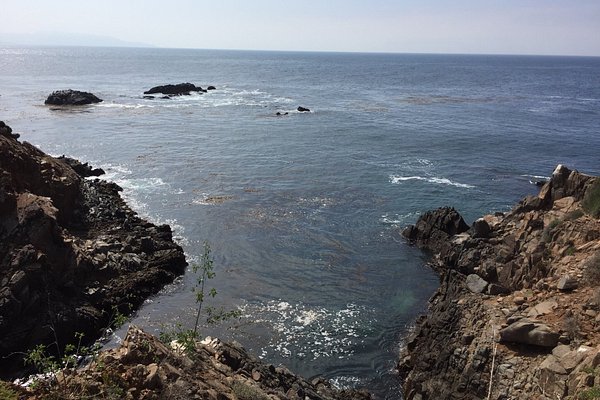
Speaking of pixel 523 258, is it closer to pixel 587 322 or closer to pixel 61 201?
pixel 587 322

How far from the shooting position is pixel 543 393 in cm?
1578

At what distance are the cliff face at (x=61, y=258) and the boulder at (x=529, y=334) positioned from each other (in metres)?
18.3

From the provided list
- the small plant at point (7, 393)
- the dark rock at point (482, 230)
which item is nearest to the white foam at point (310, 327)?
the dark rock at point (482, 230)

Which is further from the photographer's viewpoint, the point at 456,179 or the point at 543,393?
the point at 456,179

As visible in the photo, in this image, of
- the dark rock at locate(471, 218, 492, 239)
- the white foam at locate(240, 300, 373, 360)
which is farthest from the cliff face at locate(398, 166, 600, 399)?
the white foam at locate(240, 300, 373, 360)

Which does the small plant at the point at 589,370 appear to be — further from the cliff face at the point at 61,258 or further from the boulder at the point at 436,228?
the boulder at the point at 436,228

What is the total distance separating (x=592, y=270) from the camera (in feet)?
63.7

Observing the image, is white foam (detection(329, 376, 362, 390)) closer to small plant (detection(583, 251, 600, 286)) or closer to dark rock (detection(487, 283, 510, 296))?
dark rock (detection(487, 283, 510, 296))

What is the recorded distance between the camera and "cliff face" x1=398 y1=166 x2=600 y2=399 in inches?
650

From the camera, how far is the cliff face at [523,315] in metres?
16.5

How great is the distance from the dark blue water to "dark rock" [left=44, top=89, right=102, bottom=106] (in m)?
4.70

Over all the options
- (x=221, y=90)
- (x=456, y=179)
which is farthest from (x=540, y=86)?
(x=456, y=179)

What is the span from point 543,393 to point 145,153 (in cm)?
5429

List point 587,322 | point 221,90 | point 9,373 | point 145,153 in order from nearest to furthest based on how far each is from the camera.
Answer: point 587,322, point 9,373, point 145,153, point 221,90
